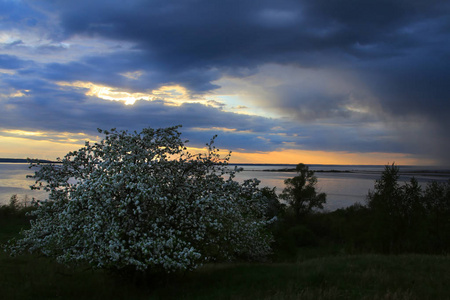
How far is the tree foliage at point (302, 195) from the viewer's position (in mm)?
69688

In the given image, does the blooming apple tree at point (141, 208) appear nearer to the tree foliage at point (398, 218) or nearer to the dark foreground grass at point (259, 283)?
the dark foreground grass at point (259, 283)

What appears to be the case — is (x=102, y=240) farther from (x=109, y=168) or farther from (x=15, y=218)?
(x=15, y=218)

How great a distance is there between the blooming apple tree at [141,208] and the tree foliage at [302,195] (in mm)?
56750

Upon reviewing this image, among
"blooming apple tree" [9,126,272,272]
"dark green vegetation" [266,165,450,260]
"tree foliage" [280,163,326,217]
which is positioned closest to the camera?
"blooming apple tree" [9,126,272,272]

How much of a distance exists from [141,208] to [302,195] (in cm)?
6229

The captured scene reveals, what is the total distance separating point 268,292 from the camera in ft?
41.5

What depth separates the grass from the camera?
41.3 feet

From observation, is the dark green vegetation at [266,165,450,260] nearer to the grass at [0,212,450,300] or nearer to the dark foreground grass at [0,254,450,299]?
the grass at [0,212,450,300]

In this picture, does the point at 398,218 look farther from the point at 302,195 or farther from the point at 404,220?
the point at 302,195

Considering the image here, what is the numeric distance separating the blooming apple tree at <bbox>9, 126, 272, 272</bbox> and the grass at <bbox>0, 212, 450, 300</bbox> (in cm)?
126

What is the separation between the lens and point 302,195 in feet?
232

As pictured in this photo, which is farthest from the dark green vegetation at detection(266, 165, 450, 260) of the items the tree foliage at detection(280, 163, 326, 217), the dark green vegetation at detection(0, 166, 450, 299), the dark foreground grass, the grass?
the tree foliage at detection(280, 163, 326, 217)

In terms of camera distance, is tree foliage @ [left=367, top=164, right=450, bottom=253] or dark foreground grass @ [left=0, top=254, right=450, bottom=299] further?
tree foliage @ [left=367, top=164, right=450, bottom=253]

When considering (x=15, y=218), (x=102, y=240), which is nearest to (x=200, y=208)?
(x=102, y=240)
